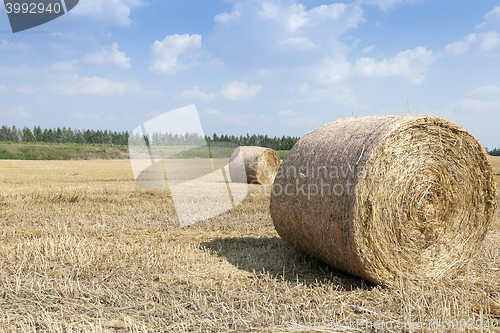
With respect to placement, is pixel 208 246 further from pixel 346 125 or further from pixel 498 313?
pixel 498 313

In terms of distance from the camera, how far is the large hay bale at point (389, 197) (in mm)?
4004

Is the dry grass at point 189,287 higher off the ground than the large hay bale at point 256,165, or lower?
lower

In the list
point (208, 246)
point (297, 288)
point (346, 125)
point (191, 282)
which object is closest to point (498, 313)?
point (297, 288)

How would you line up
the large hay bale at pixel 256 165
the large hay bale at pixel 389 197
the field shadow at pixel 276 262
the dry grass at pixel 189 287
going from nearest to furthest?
the dry grass at pixel 189 287, the large hay bale at pixel 389 197, the field shadow at pixel 276 262, the large hay bale at pixel 256 165

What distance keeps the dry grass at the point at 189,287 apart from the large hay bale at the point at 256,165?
24.7 ft

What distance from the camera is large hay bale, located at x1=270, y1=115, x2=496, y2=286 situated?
4004mm

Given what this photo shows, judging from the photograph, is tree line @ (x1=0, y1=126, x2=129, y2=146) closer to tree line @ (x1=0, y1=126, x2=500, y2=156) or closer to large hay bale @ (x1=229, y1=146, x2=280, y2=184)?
tree line @ (x1=0, y1=126, x2=500, y2=156)

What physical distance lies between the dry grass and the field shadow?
0.02 m

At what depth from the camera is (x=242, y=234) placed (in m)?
6.86

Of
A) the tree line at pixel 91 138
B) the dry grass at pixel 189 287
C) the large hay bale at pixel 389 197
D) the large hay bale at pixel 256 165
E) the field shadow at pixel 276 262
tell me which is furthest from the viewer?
the tree line at pixel 91 138

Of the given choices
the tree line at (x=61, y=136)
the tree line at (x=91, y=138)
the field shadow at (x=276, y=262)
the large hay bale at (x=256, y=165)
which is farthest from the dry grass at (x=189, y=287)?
the tree line at (x=61, y=136)

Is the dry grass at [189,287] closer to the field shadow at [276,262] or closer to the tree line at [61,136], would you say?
the field shadow at [276,262]

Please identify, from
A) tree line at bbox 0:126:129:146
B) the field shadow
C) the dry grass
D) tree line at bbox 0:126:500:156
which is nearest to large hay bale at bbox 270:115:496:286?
the field shadow

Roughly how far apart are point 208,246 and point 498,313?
13.0 ft
